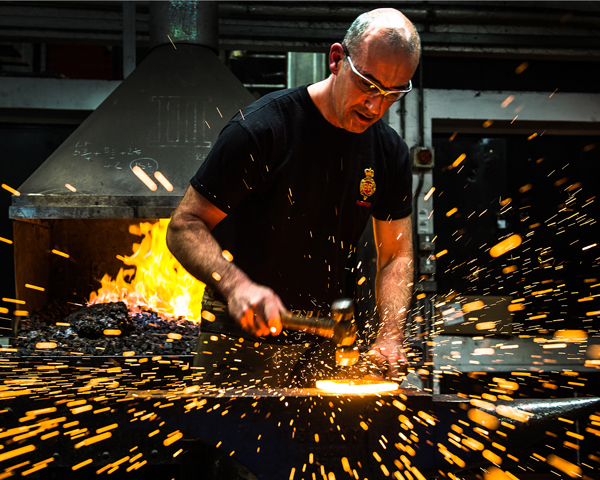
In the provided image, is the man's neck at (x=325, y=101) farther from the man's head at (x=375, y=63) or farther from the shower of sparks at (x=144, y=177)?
the shower of sparks at (x=144, y=177)

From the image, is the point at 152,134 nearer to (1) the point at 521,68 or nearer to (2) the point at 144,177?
(2) the point at 144,177

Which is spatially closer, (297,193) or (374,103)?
(374,103)

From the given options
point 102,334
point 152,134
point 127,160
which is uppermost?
point 152,134

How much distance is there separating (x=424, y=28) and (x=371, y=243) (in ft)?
5.28

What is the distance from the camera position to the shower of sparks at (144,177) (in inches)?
97.0

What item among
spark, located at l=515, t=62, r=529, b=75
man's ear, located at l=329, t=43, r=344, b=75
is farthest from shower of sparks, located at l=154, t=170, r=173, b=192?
spark, located at l=515, t=62, r=529, b=75

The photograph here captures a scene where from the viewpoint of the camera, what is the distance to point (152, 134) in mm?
2645

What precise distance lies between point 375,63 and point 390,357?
847 millimetres

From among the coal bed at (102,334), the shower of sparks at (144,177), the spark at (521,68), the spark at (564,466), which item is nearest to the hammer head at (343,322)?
the coal bed at (102,334)

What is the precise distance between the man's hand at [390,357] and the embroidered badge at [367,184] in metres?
0.48

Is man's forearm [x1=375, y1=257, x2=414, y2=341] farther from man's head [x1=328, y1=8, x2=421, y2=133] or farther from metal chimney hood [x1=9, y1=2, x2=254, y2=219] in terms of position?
metal chimney hood [x1=9, y1=2, x2=254, y2=219]

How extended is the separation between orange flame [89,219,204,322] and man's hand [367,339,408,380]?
74.0 inches

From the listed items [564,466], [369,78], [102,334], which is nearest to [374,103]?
[369,78]

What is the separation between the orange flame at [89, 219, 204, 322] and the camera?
311 cm
